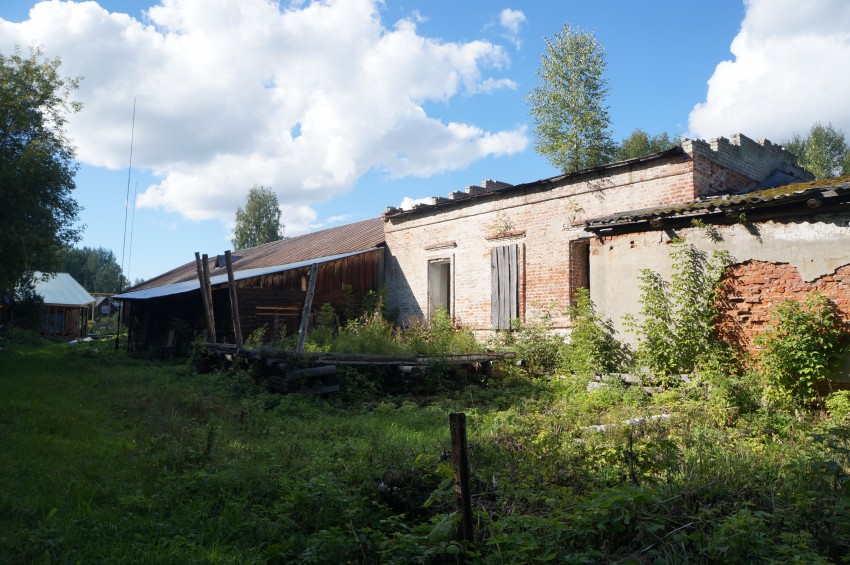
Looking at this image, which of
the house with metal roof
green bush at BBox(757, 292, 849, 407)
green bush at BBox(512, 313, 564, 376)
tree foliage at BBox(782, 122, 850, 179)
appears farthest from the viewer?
tree foliage at BBox(782, 122, 850, 179)

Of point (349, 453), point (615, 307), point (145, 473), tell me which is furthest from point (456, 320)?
point (145, 473)

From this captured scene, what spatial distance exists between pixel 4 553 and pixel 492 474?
3.53 m

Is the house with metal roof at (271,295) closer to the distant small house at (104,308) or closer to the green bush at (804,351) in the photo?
the green bush at (804,351)


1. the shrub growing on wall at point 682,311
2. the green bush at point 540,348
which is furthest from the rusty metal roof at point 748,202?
the green bush at point 540,348

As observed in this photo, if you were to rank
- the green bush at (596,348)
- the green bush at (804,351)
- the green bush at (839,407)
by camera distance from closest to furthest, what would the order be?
the green bush at (839,407)
the green bush at (804,351)
the green bush at (596,348)

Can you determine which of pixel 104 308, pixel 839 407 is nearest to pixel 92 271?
pixel 104 308

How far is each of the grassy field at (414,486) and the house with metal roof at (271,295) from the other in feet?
18.1

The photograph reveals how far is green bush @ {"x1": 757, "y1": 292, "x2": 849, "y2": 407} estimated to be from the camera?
7.81 m

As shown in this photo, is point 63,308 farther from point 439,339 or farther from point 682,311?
point 682,311

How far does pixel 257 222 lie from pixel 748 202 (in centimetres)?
4104

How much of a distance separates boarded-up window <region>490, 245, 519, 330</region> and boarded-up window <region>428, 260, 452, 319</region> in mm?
2136

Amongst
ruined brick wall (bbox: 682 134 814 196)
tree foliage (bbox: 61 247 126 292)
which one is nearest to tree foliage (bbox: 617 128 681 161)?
ruined brick wall (bbox: 682 134 814 196)

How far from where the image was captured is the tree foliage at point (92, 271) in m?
68.9

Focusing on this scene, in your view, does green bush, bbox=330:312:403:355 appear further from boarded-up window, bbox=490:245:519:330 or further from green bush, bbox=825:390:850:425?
green bush, bbox=825:390:850:425
